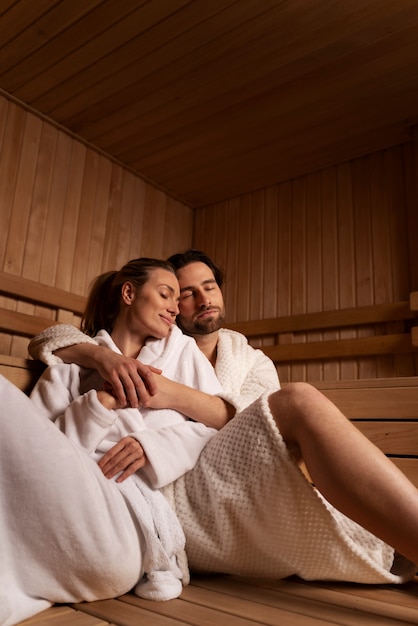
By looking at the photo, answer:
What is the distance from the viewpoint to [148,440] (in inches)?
41.5

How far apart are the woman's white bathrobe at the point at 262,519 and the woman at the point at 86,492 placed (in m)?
0.05

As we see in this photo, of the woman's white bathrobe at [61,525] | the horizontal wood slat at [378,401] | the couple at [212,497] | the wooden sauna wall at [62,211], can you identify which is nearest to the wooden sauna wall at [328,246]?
the wooden sauna wall at [62,211]

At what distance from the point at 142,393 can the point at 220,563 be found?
376 millimetres

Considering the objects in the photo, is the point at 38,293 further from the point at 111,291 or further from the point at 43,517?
the point at 43,517

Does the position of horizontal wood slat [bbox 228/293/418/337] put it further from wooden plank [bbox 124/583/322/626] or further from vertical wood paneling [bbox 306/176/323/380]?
wooden plank [bbox 124/583/322/626]

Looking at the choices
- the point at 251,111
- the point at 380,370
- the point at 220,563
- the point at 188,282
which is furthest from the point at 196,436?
the point at 251,111

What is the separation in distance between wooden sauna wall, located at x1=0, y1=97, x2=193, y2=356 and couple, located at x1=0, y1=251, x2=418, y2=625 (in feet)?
4.87

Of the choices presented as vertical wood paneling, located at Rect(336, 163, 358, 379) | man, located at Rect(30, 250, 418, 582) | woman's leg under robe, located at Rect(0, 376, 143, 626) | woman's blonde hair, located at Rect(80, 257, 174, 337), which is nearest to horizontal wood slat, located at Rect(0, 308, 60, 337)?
woman's blonde hair, located at Rect(80, 257, 174, 337)

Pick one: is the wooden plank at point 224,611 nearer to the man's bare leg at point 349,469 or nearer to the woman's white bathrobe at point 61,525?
the woman's white bathrobe at point 61,525

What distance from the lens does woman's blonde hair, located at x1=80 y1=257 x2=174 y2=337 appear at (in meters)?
1.50

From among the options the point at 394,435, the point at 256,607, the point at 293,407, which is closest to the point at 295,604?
the point at 256,607

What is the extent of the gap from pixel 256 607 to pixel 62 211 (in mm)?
2299

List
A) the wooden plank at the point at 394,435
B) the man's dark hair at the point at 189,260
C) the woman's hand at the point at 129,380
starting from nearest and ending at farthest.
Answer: the woman's hand at the point at 129,380 < the wooden plank at the point at 394,435 < the man's dark hair at the point at 189,260

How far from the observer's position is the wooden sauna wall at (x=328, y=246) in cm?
275
